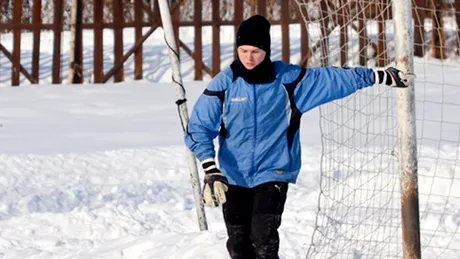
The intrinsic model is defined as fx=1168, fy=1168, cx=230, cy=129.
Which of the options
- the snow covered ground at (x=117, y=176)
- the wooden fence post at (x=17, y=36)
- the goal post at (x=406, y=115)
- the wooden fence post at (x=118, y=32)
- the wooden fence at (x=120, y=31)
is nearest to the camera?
the goal post at (x=406, y=115)

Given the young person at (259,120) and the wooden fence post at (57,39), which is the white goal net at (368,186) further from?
the wooden fence post at (57,39)

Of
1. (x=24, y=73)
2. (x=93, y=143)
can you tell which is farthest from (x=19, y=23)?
(x=93, y=143)

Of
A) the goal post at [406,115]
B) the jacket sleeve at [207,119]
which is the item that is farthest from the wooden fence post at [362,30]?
the jacket sleeve at [207,119]

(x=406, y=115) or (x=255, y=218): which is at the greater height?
(x=406, y=115)

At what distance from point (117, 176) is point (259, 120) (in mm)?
5595

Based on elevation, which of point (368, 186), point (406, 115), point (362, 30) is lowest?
point (368, 186)

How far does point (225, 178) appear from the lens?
5605 millimetres

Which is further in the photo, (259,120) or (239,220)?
(239,220)

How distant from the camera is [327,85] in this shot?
5703 mm

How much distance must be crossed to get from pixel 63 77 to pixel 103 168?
6885 millimetres

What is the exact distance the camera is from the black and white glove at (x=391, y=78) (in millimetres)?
5666

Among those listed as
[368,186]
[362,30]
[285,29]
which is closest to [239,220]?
[368,186]

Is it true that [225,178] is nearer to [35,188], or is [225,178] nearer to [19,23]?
[35,188]

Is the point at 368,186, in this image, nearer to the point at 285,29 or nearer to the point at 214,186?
the point at 214,186
